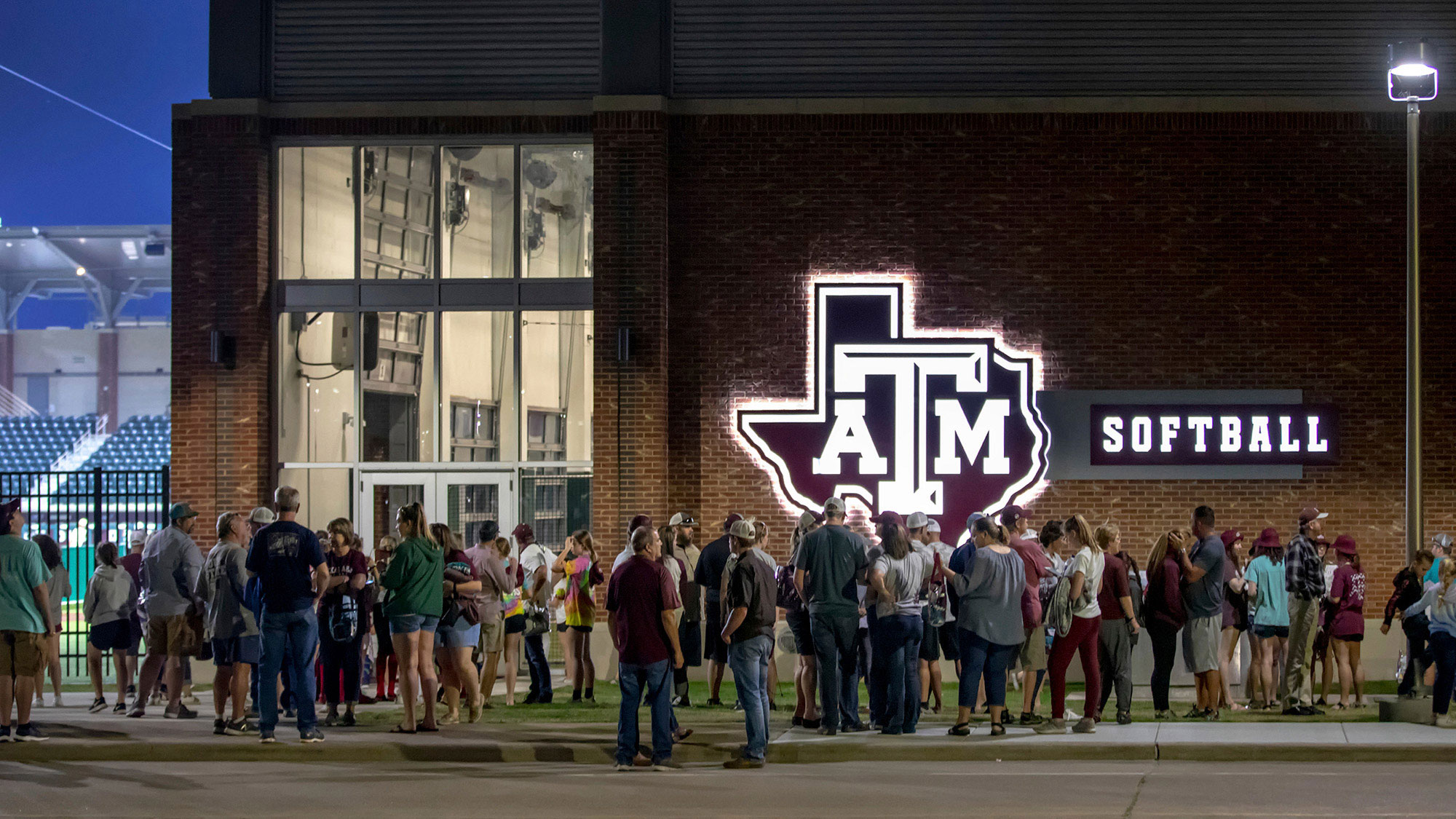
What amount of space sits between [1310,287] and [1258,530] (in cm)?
310

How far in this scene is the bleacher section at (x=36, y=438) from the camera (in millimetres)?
95750

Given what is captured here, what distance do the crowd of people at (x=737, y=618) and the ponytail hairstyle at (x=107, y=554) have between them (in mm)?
30

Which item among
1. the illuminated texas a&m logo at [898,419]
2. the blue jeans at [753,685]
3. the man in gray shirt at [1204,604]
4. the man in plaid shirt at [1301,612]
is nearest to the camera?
the blue jeans at [753,685]

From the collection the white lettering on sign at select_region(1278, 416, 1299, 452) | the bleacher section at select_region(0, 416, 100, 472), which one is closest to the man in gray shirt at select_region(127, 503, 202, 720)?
the white lettering on sign at select_region(1278, 416, 1299, 452)

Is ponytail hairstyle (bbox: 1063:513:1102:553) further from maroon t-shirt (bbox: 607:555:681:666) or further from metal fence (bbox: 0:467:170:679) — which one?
metal fence (bbox: 0:467:170:679)

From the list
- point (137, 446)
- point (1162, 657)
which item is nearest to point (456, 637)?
point (1162, 657)

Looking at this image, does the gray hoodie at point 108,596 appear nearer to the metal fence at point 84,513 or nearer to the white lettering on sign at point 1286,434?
the metal fence at point 84,513

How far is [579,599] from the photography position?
47.8 ft

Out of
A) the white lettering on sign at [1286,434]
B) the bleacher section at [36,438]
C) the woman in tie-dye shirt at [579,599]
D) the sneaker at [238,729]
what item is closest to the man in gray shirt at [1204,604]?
the white lettering on sign at [1286,434]

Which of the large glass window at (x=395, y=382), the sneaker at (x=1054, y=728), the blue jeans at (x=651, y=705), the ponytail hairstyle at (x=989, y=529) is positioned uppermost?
the large glass window at (x=395, y=382)

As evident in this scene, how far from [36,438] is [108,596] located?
9104cm

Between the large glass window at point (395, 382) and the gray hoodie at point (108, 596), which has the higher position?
the large glass window at point (395, 382)

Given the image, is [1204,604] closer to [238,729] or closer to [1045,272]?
[1045,272]

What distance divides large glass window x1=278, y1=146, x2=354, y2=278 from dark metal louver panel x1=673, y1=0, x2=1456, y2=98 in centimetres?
462
